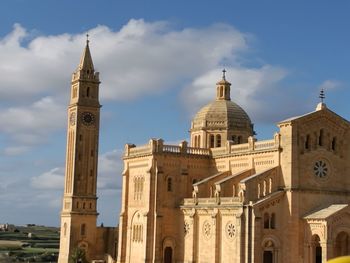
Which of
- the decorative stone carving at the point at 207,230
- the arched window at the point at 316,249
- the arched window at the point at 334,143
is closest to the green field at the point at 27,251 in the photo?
the decorative stone carving at the point at 207,230

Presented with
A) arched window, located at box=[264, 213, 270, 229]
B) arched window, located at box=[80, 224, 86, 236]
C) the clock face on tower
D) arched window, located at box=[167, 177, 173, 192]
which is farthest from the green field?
arched window, located at box=[264, 213, 270, 229]

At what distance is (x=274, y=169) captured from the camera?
167 ft

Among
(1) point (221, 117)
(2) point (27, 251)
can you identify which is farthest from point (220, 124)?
(2) point (27, 251)

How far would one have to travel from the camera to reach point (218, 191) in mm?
52938

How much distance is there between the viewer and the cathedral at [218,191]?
4931 centimetres

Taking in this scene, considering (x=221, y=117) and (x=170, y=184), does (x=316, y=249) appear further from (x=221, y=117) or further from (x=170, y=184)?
(x=221, y=117)

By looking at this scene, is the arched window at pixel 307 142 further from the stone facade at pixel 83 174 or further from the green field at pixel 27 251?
the green field at pixel 27 251

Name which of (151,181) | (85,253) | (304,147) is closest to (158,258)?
(151,181)

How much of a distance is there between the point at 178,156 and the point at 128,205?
7849 mm

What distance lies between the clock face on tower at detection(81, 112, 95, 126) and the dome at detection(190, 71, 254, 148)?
37.7 ft

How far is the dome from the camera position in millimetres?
67375

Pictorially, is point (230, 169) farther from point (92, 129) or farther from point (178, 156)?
point (92, 129)

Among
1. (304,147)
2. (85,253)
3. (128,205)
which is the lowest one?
(85,253)

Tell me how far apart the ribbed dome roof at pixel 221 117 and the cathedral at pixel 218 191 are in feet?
0.39
